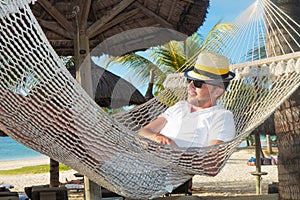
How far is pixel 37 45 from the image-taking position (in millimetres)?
1378

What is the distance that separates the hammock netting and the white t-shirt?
0.21 feet

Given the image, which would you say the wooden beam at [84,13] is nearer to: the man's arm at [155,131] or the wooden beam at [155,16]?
the wooden beam at [155,16]

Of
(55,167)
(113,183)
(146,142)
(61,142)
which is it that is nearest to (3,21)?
(61,142)

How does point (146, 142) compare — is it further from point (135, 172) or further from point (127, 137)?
point (135, 172)

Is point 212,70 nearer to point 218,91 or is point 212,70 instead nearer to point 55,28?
point 218,91

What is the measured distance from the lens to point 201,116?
6.04 ft

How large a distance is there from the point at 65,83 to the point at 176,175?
584mm

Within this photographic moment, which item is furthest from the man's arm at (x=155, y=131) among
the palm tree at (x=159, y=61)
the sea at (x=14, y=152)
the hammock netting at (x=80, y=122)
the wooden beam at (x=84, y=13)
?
the sea at (x=14, y=152)

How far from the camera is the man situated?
1.77 meters

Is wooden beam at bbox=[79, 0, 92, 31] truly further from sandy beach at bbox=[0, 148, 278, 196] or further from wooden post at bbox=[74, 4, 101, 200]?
sandy beach at bbox=[0, 148, 278, 196]

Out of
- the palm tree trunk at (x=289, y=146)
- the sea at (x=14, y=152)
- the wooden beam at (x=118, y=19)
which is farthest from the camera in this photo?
the sea at (x=14, y=152)

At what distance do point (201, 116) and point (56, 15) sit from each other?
1178 millimetres

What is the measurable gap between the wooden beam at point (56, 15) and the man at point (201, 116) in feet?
3.11

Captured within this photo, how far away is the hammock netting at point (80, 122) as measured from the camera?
4.56ft
